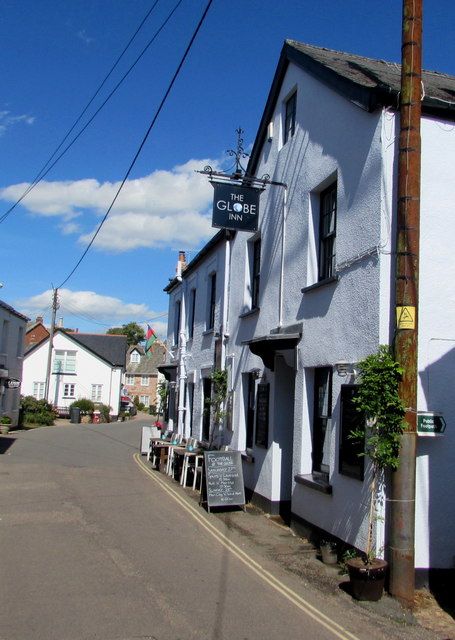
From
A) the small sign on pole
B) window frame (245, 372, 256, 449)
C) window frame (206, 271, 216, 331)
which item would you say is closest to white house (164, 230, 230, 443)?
window frame (206, 271, 216, 331)

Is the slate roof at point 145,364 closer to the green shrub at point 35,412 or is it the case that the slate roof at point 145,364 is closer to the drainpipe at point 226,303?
the green shrub at point 35,412

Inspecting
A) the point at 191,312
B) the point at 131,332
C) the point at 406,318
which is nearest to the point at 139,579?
the point at 406,318

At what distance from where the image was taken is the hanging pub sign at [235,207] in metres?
11.1

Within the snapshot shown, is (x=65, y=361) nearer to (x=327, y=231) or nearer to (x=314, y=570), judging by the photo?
(x=327, y=231)

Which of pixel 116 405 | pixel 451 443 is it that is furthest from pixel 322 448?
pixel 116 405

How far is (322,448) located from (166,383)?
15.6 meters

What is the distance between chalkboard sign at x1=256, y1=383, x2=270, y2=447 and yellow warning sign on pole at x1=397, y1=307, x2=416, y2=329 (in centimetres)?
504

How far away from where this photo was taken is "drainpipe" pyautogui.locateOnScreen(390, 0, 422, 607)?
6.43 m

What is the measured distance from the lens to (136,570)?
7.25 m

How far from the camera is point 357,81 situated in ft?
27.1

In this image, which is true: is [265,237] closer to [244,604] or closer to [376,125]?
[376,125]

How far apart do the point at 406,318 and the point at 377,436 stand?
137 centimetres

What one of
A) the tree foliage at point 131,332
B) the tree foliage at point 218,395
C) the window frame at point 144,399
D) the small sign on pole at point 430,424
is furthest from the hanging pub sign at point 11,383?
the tree foliage at point 131,332

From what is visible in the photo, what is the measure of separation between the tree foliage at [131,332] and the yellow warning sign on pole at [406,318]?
89712 mm
